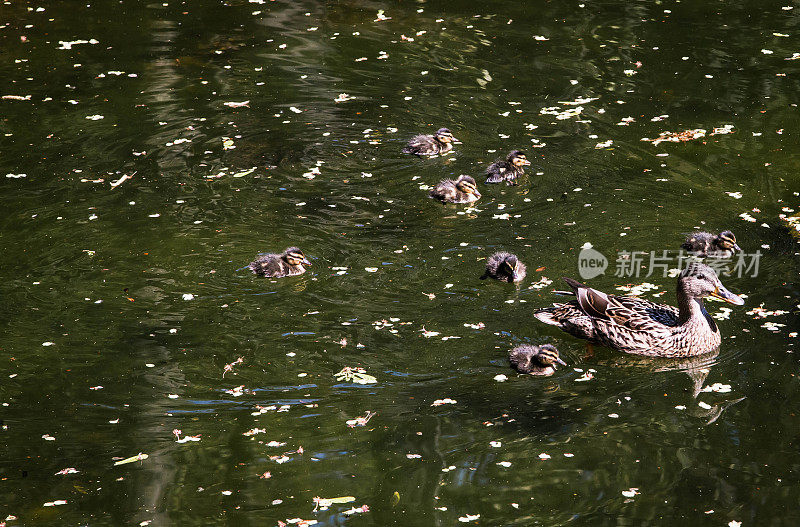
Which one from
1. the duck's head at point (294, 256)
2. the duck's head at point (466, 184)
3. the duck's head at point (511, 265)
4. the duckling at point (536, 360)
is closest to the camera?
the duckling at point (536, 360)

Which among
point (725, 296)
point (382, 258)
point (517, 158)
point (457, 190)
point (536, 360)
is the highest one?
point (725, 296)

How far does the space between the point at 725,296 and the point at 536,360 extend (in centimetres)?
167

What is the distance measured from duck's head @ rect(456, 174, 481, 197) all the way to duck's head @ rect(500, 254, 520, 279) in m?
1.56

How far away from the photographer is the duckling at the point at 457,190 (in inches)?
374

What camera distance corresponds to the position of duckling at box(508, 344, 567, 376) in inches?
270

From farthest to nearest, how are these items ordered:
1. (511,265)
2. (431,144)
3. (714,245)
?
1. (431,144)
2. (714,245)
3. (511,265)

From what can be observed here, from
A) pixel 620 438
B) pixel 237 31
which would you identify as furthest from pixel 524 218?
pixel 237 31

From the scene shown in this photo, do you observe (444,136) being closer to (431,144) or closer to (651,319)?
(431,144)

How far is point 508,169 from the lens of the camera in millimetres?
9938

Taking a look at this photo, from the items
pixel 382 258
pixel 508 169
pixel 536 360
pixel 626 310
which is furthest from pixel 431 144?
pixel 536 360

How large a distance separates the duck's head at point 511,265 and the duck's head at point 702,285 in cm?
134

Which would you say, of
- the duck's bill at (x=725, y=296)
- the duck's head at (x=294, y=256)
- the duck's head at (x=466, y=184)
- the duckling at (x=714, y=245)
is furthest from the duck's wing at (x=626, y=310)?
the duck's head at (x=294, y=256)

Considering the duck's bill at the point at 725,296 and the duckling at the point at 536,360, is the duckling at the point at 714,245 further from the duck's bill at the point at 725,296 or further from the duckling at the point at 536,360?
the duckling at the point at 536,360

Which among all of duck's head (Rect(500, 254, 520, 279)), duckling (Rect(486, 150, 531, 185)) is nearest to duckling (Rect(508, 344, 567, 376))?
duck's head (Rect(500, 254, 520, 279))
